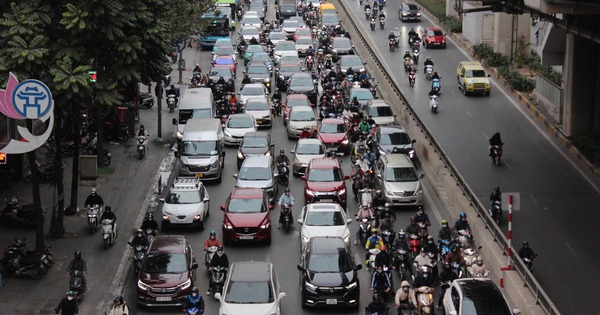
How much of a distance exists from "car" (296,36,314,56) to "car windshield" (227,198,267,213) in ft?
121

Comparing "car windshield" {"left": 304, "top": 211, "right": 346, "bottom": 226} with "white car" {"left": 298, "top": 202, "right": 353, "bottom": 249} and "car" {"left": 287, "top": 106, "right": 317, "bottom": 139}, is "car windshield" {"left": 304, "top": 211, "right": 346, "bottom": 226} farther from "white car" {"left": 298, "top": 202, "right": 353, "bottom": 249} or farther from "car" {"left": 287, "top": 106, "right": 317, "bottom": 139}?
"car" {"left": 287, "top": 106, "right": 317, "bottom": 139}

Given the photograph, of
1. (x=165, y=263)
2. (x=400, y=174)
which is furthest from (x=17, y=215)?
(x=400, y=174)

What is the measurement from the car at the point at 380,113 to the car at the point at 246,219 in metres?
14.7

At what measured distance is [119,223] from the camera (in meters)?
35.6

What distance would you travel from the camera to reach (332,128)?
4497 cm

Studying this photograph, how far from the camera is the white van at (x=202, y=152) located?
132 ft

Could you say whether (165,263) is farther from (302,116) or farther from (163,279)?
(302,116)

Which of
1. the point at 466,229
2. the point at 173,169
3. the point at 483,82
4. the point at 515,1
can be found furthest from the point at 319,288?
the point at 483,82

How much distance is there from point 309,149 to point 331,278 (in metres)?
14.7

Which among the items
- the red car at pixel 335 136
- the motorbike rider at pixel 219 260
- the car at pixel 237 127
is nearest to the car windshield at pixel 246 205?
the motorbike rider at pixel 219 260

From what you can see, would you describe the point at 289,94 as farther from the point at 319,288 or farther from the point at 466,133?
the point at 319,288

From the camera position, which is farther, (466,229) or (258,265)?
(466,229)

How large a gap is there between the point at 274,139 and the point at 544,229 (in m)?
16.8

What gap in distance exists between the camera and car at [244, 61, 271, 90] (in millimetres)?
58375
